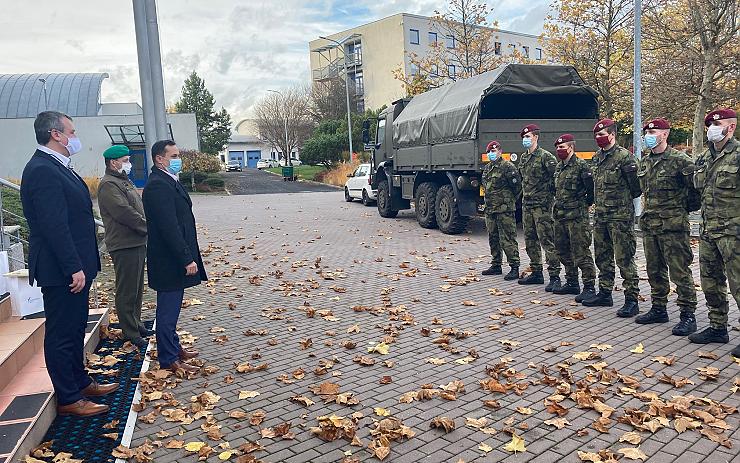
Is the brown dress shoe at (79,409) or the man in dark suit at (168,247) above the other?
the man in dark suit at (168,247)

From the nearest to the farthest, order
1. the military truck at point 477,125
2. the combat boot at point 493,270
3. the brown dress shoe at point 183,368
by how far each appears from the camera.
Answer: the brown dress shoe at point 183,368 → the combat boot at point 493,270 → the military truck at point 477,125

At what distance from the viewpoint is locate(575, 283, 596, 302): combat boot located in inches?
280

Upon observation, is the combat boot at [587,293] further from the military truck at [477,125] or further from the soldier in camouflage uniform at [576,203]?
the military truck at [477,125]

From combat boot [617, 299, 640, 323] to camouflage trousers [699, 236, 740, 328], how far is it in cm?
105

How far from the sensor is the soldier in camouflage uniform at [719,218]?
197 inches

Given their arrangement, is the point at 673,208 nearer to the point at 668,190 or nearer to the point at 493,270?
the point at 668,190

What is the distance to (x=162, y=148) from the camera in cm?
526

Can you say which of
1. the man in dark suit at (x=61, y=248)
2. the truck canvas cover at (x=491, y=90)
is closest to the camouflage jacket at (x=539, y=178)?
the truck canvas cover at (x=491, y=90)

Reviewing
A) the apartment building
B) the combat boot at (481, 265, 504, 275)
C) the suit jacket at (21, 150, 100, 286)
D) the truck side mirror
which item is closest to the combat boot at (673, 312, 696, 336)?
the combat boot at (481, 265, 504, 275)

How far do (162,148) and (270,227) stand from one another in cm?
1251

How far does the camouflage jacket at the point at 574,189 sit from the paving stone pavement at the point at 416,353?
3.65ft

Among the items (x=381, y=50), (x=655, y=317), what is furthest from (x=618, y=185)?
(x=381, y=50)

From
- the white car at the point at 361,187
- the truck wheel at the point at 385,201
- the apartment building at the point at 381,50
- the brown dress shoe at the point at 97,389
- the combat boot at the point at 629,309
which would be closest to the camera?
the brown dress shoe at the point at 97,389

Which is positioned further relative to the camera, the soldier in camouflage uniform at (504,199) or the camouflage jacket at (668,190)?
the soldier in camouflage uniform at (504,199)
